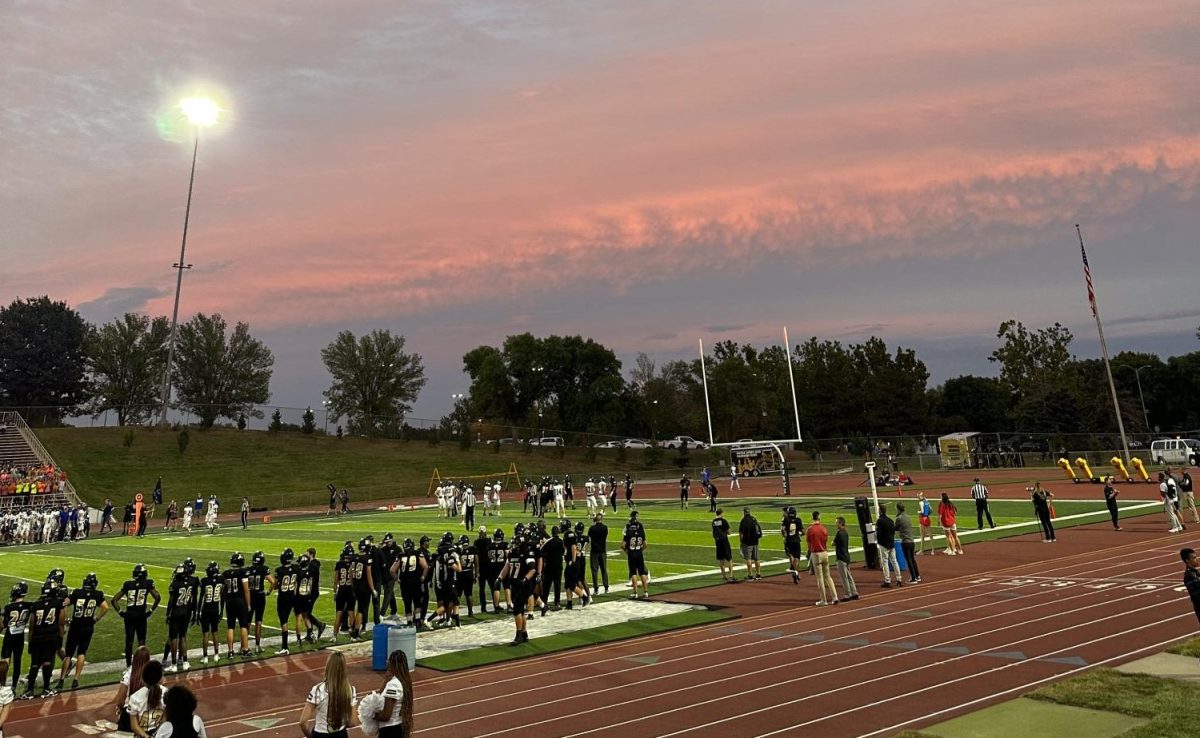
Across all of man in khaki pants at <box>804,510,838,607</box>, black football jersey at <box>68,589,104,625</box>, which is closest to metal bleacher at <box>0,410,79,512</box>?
black football jersey at <box>68,589,104,625</box>

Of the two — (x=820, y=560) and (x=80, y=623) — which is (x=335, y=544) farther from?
(x=820, y=560)

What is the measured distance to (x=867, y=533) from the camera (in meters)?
20.7

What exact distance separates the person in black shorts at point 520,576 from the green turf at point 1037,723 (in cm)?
798

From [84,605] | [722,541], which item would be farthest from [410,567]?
[722,541]

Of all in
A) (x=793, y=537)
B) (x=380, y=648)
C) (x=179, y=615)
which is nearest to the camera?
(x=380, y=648)

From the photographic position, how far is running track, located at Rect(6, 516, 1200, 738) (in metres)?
9.88

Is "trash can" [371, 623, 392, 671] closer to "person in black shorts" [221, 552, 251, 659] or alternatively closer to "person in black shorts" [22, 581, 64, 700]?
"person in black shorts" [221, 552, 251, 659]

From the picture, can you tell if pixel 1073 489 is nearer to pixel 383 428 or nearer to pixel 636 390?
pixel 383 428

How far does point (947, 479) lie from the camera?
49.7m

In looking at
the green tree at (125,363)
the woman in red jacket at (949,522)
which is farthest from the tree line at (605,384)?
the woman in red jacket at (949,522)

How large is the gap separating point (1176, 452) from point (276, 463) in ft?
227

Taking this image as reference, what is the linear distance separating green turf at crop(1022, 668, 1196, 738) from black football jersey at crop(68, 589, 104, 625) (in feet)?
47.1

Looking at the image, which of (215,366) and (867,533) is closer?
(867,533)

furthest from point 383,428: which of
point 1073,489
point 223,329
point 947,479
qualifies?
point 1073,489
